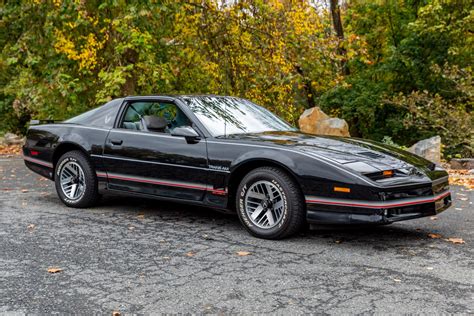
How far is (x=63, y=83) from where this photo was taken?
11961mm

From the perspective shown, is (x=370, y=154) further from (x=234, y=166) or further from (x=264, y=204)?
(x=234, y=166)

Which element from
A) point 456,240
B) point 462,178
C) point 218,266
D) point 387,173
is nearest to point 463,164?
point 462,178

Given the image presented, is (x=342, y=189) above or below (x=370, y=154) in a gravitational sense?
below

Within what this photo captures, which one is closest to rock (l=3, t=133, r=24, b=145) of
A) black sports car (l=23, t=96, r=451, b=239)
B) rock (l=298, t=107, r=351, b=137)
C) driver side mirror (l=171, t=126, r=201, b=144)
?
rock (l=298, t=107, r=351, b=137)

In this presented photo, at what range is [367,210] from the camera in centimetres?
494

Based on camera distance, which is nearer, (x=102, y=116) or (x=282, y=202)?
(x=282, y=202)

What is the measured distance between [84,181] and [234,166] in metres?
2.32

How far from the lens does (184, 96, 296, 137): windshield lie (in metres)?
6.20

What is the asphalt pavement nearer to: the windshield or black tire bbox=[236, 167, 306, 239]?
black tire bbox=[236, 167, 306, 239]

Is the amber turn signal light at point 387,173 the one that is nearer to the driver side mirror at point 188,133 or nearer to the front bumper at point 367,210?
the front bumper at point 367,210

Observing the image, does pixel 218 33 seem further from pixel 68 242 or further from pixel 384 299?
pixel 384 299

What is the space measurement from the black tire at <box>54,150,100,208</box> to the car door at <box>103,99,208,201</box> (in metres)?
0.32

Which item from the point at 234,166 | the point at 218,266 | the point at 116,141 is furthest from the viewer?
the point at 116,141

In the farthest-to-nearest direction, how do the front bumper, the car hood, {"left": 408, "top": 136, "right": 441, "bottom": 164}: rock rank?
{"left": 408, "top": 136, "right": 441, "bottom": 164}: rock < the car hood < the front bumper
